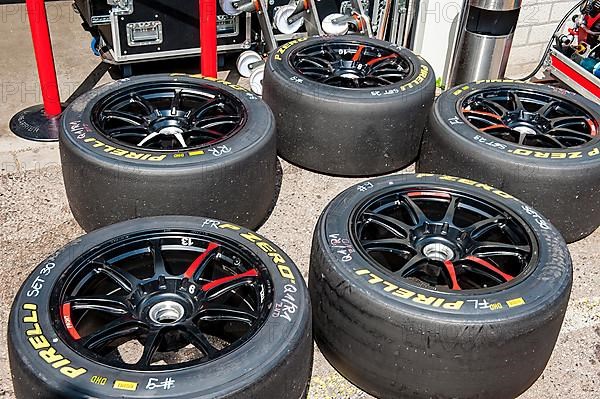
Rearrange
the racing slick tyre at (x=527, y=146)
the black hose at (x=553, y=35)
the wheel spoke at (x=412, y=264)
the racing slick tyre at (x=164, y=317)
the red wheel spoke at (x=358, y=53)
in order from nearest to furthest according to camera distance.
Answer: the racing slick tyre at (x=164, y=317) < the wheel spoke at (x=412, y=264) < the racing slick tyre at (x=527, y=146) < the red wheel spoke at (x=358, y=53) < the black hose at (x=553, y=35)

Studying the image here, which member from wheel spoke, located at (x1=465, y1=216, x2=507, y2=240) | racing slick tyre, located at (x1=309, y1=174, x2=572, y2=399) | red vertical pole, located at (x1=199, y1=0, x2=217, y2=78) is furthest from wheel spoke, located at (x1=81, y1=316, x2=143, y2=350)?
red vertical pole, located at (x1=199, y1=0, x2=217, y2=78)

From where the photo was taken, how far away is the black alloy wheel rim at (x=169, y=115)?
10.9 feet

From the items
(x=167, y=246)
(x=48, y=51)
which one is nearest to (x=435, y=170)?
Result: (x=167, y=246)

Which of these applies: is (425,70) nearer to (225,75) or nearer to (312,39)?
(312,39)

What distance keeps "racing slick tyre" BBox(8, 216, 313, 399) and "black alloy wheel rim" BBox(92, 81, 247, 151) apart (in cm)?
78

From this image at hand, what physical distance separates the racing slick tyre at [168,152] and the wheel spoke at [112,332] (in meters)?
0.72

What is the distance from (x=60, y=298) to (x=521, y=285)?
1.56 meters

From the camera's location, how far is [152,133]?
3334mm

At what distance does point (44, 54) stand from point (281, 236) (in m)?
1.92

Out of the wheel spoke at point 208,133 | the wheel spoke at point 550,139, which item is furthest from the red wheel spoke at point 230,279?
the wheel spoke at point 550,139

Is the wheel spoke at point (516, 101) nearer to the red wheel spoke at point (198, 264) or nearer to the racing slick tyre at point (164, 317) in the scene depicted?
the racing slick tyre at point (164, 317)

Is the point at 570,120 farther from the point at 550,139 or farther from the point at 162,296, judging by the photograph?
the point at 162,296

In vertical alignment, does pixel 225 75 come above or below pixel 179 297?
below

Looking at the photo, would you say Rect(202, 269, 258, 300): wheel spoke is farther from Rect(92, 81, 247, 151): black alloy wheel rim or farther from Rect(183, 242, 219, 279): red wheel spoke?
Rect(92, 81, 247, 151): black alloy wheel rim
